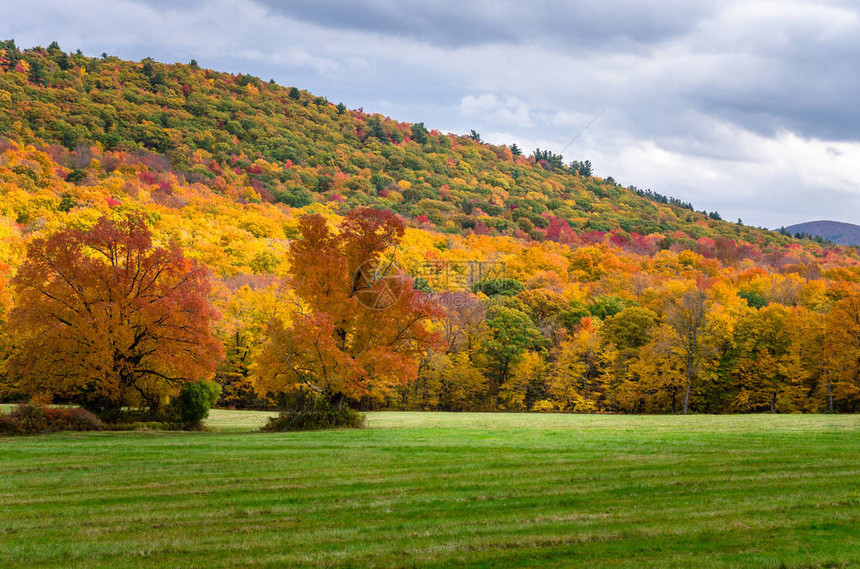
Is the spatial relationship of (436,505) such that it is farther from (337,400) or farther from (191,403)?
(191,403)

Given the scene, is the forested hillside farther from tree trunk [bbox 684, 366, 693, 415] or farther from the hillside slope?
the hillside slope

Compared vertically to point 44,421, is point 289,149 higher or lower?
higher

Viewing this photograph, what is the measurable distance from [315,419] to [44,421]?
31.5 feet

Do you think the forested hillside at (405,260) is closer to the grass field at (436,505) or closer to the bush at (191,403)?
the bush at (191,403)

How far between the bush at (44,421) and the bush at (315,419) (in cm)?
640

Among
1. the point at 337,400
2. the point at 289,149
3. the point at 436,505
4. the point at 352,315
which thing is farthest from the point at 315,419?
the point at 289,149

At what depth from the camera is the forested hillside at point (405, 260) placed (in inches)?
1097

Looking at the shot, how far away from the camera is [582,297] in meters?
77.1

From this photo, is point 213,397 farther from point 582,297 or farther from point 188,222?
point 188,222

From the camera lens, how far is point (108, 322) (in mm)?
24281

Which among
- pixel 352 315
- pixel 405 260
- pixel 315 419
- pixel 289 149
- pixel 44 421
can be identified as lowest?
pixel 44 421

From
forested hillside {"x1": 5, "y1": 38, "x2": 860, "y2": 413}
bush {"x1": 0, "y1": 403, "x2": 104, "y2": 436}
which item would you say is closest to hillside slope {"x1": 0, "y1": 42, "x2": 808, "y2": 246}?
forested hillside {"x1": 5, "y1": 38, "x2": 860, "y2": 413}

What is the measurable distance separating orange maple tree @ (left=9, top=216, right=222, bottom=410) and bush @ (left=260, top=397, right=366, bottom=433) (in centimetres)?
348

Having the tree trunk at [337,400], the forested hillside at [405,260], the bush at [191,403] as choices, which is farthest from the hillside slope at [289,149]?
the tree trunk at [337,400]
